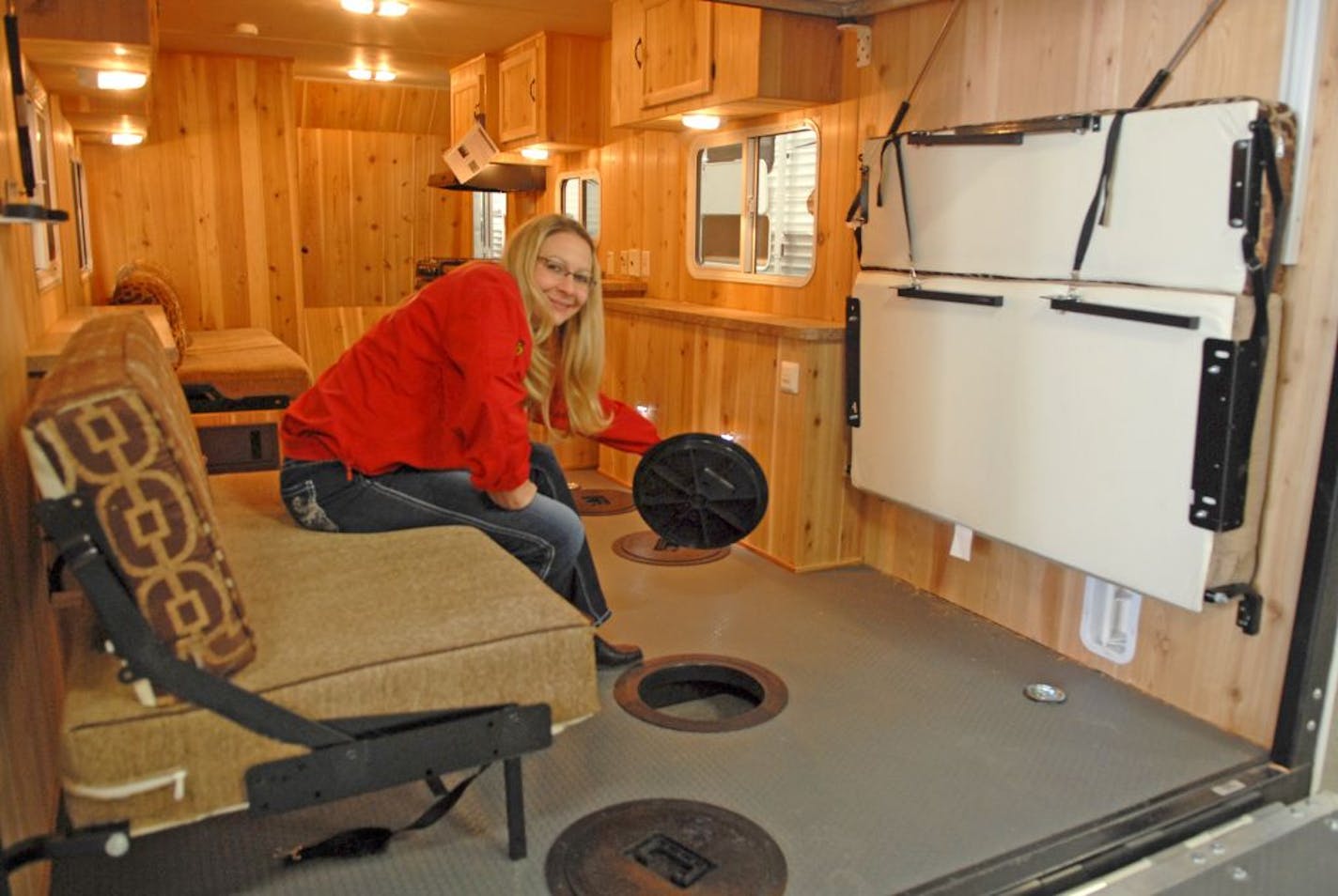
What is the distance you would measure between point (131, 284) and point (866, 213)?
10.6ft

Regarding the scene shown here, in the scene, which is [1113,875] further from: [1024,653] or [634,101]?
[634,101]

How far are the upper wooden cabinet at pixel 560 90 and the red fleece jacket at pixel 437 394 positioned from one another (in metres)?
3.64

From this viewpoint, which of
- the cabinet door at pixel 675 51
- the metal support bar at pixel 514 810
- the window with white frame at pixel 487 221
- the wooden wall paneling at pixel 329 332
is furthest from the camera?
the window with white frame at pixel 487 221

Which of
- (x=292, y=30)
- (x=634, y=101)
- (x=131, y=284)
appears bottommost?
(x=131, y=284)

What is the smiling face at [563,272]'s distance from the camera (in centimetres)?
261

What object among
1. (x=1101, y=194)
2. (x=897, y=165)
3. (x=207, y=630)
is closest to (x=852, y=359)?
(x=897, y=165)

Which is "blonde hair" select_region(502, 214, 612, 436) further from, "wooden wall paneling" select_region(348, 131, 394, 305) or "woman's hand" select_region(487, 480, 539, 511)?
"wooden wall paneling" select_region(348, 131, 394, 305)

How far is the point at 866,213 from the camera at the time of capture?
11.8 ft

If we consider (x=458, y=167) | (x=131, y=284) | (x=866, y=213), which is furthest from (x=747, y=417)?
(x=458, y=167)

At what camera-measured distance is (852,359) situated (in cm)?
369

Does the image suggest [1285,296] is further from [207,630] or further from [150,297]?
[150,297]

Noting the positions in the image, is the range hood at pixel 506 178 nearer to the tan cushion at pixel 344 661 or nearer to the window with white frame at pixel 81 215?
the window with white frame at pixel 81 215

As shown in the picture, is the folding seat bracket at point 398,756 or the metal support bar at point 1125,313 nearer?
the folding seat bracket at point 398,756

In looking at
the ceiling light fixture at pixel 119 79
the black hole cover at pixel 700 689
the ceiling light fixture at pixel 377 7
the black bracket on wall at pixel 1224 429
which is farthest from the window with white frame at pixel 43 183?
the black bracket on wall at pixel 1224 429
